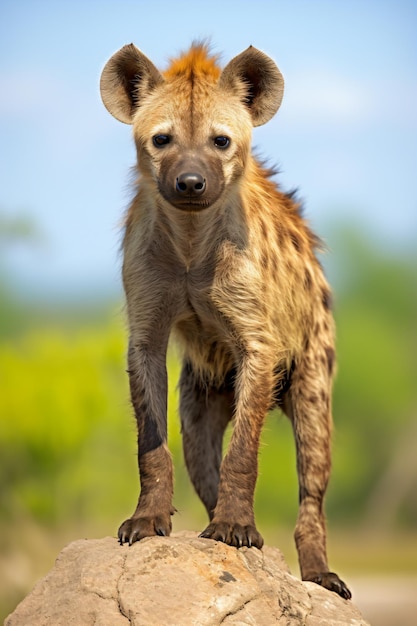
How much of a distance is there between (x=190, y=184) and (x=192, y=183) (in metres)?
0.01

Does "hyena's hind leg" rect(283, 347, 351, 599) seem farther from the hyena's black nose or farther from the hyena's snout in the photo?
the hyena's black nose

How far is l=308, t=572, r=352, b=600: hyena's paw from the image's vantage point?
23.1 feet

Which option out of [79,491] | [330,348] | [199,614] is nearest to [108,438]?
[79,491]

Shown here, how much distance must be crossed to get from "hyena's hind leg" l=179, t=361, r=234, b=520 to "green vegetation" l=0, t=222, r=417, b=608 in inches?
23.0

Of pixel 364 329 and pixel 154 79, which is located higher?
pixel 364 329

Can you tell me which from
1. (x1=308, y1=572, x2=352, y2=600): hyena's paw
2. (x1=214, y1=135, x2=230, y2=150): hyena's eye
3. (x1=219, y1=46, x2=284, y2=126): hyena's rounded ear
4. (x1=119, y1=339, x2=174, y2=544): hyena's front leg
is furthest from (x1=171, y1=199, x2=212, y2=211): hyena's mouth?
(x1=308, y1=572, x2=352, y2=600): hyena's paw

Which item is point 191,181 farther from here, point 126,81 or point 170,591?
point 170,591

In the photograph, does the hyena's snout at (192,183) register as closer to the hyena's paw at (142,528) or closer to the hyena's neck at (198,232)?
the hyena's neck at (198,232)

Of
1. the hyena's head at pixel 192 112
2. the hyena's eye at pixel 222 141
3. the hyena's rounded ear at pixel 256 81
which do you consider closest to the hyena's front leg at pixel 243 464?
the hyena's head at pixel 192 112

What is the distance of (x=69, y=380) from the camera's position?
87.1 ft

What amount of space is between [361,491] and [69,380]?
23.8 metres

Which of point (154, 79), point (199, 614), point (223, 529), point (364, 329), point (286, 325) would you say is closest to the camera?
point (199, 614)

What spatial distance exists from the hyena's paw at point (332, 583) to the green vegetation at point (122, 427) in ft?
3.57

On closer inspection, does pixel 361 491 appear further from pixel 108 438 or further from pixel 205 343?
pixel 205 343
